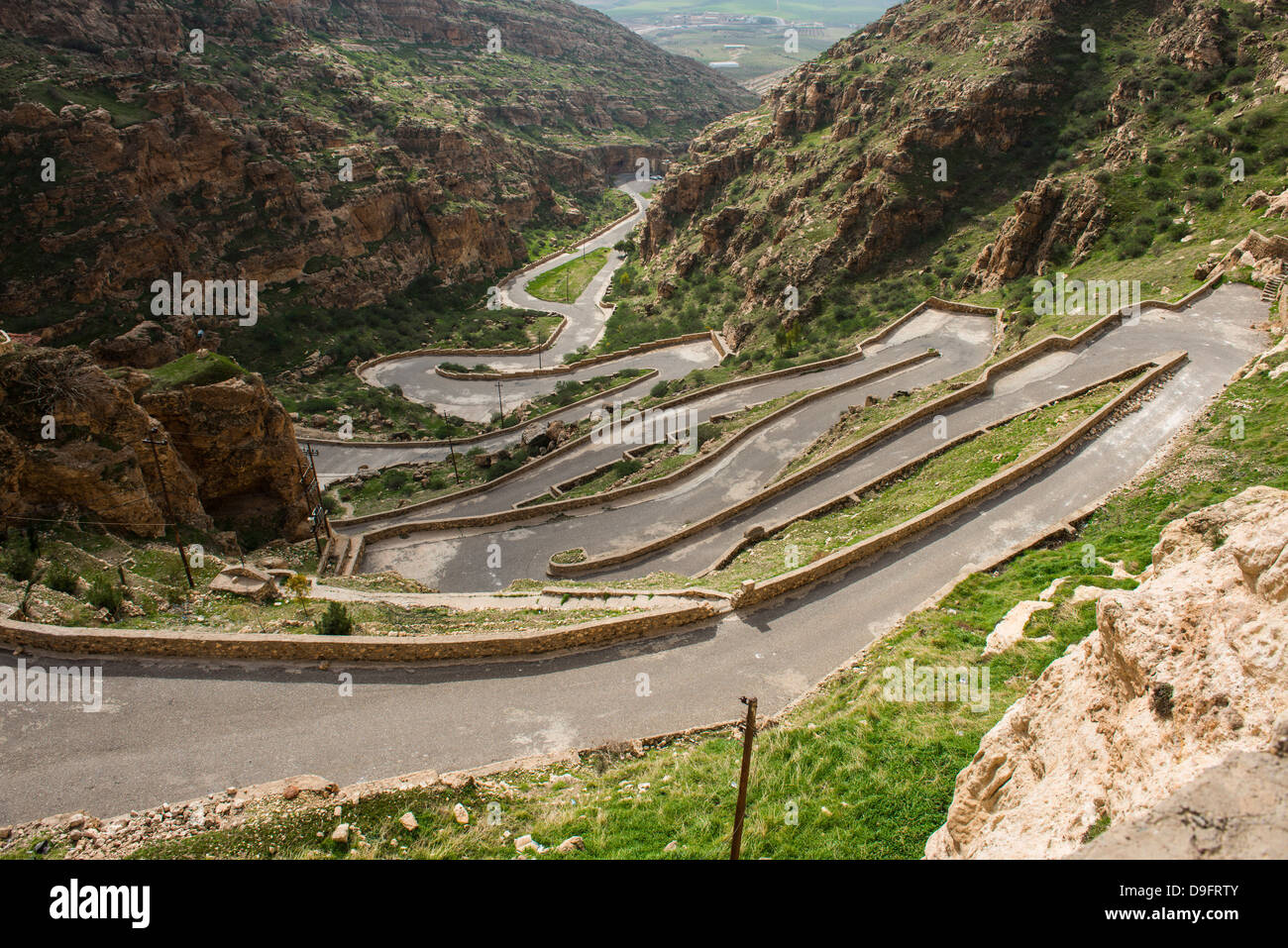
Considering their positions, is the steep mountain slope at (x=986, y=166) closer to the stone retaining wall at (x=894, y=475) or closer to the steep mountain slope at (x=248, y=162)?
the stone retaining wall at (x=894, y=475)

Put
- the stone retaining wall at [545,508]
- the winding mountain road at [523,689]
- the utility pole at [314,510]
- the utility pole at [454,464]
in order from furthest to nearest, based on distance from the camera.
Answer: the utility pole at [454,464]
the stone retaining wall at [545,508]
the utility pole at [314,510]
the winding mountain road at [523,689]

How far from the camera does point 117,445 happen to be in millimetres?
14969

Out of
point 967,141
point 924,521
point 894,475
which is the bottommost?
point 924,521

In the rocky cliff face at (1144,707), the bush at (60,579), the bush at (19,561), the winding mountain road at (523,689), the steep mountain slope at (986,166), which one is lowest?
the winding mountain road at (523,689)

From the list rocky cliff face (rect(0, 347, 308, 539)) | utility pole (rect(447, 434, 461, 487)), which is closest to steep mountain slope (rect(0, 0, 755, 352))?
utility pole (rect(447, 434, 461, 487))

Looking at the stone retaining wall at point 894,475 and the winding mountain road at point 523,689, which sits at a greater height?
the stone retaining wall at point 894,475

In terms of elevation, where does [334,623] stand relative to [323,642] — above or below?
above

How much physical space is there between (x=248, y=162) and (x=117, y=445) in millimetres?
43789

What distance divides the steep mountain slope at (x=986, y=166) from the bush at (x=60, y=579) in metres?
28.8

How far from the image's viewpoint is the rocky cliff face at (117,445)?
13719mm

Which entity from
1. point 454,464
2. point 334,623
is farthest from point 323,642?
point 454,464

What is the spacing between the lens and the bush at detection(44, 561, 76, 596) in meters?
11.6

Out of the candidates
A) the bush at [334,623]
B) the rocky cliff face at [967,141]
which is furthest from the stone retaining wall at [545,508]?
the rocky cliff face at [967,141]

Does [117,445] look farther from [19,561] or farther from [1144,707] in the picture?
[1144,707]
